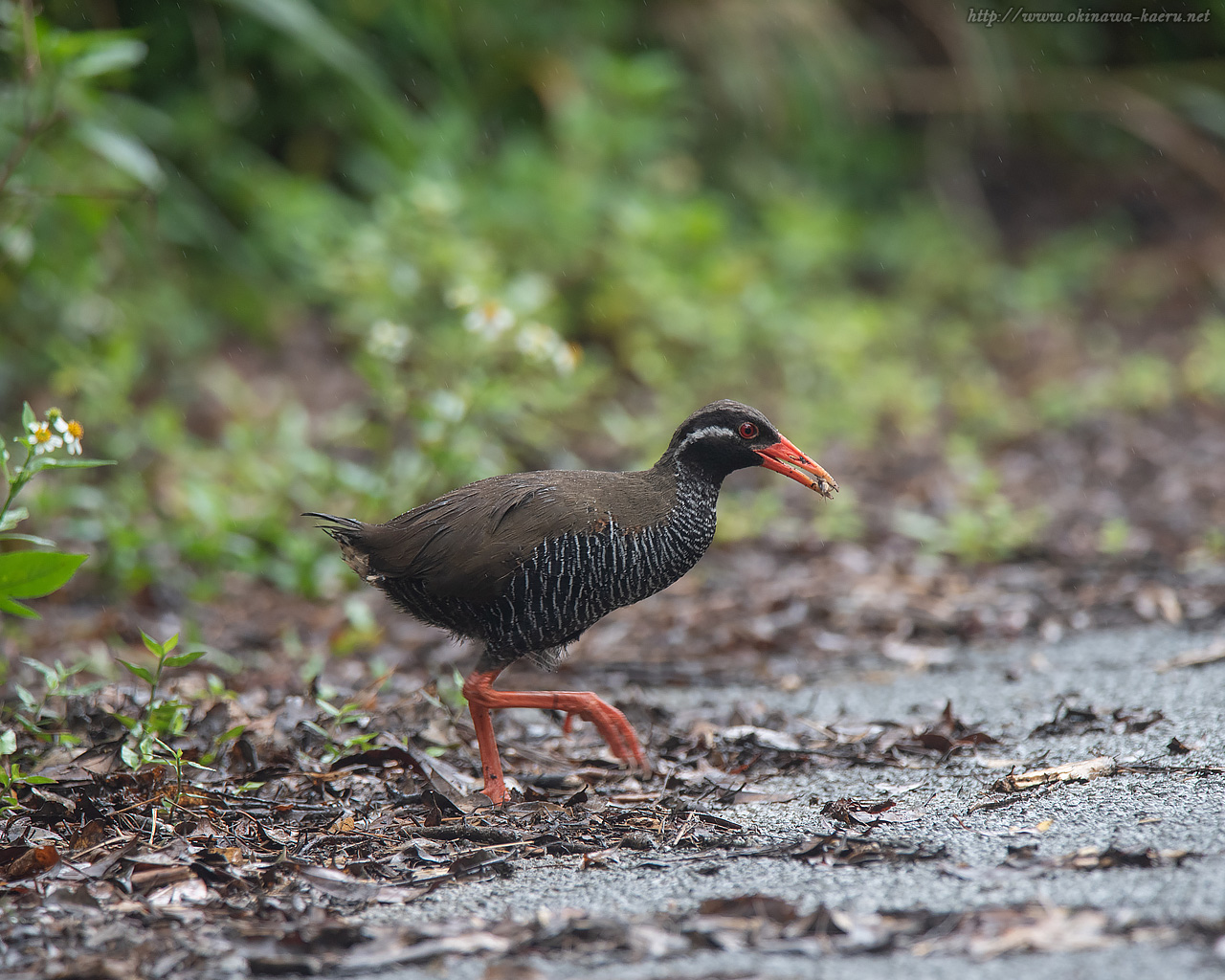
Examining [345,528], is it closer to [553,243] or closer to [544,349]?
[544,349]

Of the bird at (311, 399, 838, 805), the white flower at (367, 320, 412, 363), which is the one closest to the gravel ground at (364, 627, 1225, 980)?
the bird at (311, 399, 838, 805)

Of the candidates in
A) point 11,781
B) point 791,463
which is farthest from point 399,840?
point 791,463

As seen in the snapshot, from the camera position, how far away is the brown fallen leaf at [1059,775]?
352 cm

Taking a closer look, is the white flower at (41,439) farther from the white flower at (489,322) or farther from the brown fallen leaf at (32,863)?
the white flower at (489,322)

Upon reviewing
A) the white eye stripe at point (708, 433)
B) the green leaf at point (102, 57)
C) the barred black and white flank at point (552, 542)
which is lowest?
the barred black and white flank at point (552, 542)

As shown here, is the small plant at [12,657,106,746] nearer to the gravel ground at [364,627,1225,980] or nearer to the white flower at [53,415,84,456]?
the white flower at [53,415,84,456]

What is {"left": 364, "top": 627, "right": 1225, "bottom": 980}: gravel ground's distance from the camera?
8.20ft

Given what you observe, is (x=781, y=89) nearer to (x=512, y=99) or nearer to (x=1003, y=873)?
(x=512, y=99)

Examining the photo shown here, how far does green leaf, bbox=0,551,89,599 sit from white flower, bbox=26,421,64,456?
0.31 m

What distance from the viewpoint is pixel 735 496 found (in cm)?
746

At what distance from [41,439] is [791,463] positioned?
2.24m

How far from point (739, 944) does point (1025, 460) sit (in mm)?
6313

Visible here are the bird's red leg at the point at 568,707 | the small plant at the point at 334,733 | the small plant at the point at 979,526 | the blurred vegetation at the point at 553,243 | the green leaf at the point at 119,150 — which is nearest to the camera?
the small plant at the point at 334,733

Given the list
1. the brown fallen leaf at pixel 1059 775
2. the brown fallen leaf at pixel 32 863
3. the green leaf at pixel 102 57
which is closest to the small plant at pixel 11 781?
the brown fallen leaf at pixel 32 863
